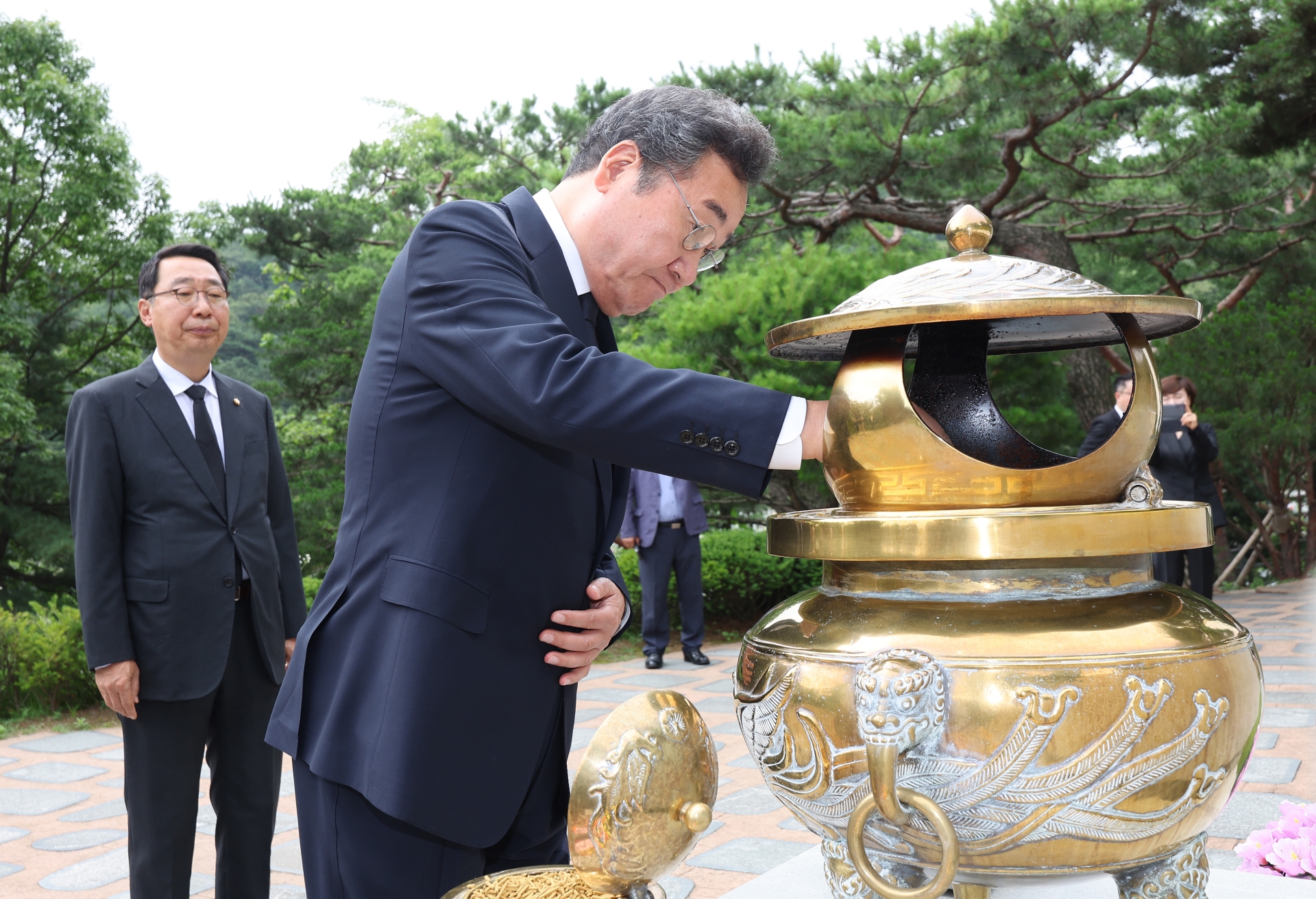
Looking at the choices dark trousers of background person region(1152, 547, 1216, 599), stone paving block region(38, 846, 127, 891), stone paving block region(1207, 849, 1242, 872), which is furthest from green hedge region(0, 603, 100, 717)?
dark trousers of background person region(1152, 547, 1216, 599)

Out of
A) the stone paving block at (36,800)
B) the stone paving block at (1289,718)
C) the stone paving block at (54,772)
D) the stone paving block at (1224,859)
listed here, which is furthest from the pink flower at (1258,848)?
the stone paving block at (54,772)

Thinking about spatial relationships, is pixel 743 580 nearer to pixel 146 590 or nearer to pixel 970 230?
pixel 146 590

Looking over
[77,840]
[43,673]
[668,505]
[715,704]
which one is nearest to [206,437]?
[77,840]

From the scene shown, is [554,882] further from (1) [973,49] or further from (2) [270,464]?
(1) [973,49]

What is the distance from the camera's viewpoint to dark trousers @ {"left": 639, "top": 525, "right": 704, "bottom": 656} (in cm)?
743

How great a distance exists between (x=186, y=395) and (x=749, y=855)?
2.39 m

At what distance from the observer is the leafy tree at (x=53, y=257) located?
12.6 m

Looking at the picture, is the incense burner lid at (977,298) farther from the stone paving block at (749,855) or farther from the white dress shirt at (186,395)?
the stone paving block at (749,855)

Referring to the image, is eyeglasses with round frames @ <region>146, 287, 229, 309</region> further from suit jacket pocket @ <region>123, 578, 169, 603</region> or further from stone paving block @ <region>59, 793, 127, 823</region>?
stone paving block @ <region>59, 793, 127, 823</region>

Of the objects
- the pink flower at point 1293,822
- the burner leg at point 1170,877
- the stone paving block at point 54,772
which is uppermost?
the burner leg at point 1170,877

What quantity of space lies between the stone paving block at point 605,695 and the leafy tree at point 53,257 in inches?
339

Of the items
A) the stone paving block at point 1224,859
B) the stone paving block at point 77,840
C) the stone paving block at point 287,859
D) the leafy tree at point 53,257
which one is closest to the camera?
the stone paving block at point 1224,859

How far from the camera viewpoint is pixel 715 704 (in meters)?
→ 6.03

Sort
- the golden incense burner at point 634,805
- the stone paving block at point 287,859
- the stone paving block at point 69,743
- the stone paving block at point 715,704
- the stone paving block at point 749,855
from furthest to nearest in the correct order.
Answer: the stone paving block at point 715,704, the stone paving block at point 69,743, the stone paving block at point 287,859, the stone paving block at point 749,855, the golden incense burner at point 634,805
